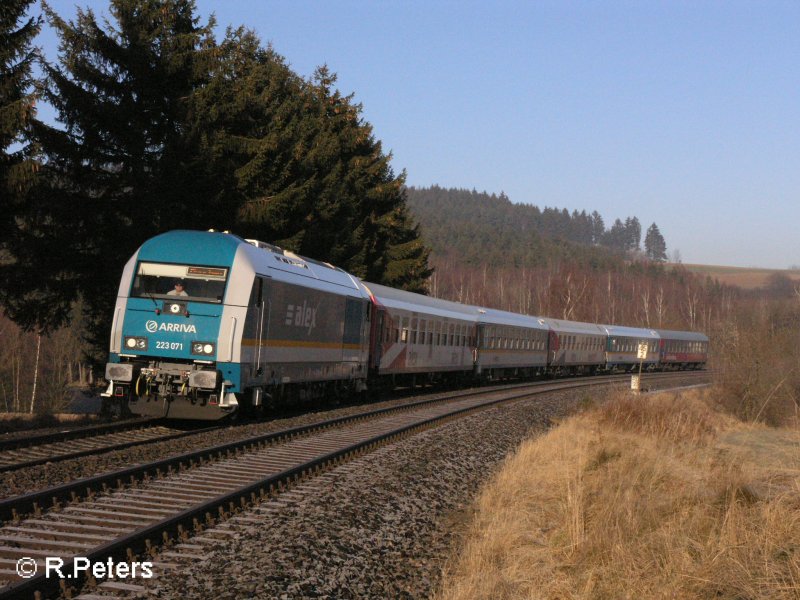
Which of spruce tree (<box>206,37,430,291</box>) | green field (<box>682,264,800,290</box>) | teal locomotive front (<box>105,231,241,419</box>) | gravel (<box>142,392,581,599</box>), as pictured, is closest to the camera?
gravel (<box>142,392,581,599</box>)

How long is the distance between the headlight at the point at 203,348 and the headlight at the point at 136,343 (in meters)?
0.85

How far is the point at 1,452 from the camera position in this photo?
11664mm

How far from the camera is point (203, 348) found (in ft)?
48.9

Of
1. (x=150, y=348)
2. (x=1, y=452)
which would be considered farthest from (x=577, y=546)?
(x=150, y=348)

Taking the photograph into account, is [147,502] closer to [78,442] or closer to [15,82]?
[78,442]

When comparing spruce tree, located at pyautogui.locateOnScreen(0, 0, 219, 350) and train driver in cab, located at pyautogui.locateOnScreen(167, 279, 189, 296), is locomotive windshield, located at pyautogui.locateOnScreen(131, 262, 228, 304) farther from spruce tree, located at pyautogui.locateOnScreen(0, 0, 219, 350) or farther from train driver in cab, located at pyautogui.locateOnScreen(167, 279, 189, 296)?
spruce tree, located at pyautogui.locateOnScreen(0, 0, 219, 350)

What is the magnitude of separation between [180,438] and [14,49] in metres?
7.80

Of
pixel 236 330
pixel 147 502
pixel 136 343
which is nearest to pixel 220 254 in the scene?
pixel 236 330

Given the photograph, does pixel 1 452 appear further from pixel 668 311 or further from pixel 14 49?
pixel 668 311

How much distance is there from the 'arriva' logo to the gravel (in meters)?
3.84

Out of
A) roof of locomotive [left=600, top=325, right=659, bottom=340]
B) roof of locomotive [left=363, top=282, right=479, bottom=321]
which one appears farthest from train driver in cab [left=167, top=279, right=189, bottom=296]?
roof of locomotive [left=600, top=325, right=659, bottom=340]

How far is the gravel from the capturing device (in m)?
6.58

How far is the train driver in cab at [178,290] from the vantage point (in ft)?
49.9

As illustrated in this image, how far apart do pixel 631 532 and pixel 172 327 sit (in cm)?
904
